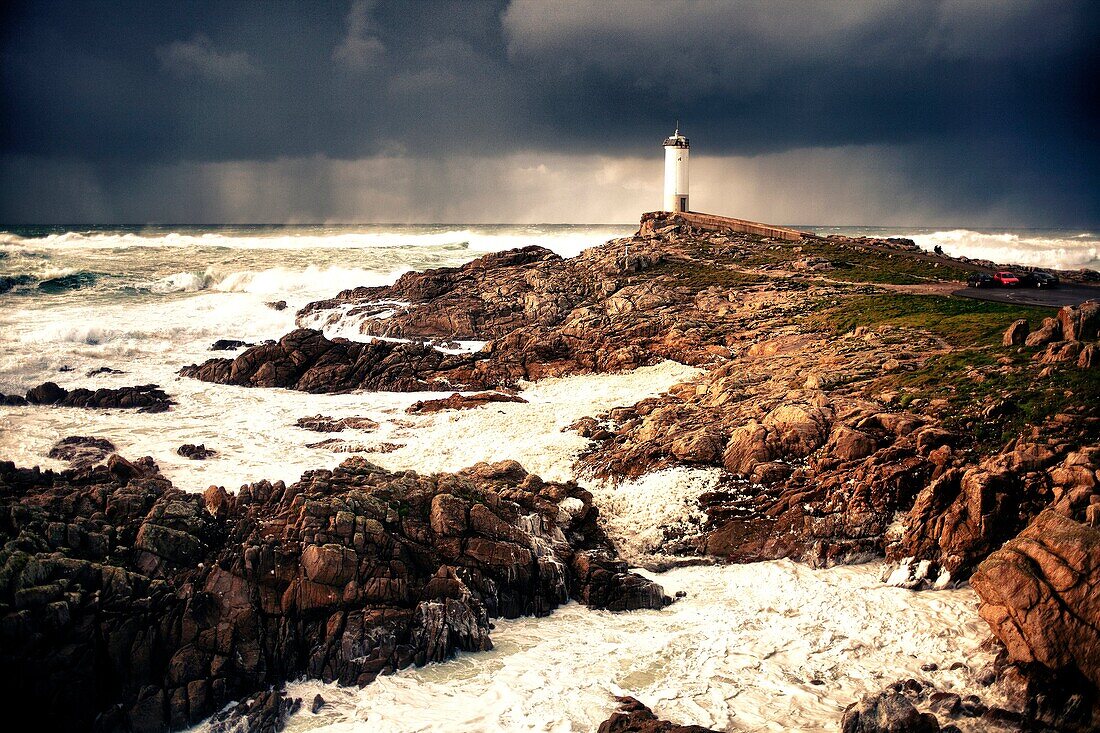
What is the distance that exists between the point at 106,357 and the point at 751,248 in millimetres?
41815

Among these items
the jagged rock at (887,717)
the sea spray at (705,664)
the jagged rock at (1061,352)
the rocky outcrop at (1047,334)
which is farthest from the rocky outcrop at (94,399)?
the rocky outcrop at (1047,334)

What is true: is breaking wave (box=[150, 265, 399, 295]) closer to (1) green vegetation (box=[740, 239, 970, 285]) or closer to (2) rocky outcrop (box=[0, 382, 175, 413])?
(2) rocky outcrop (box=[0, 382, 175, 413])

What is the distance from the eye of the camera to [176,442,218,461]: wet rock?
27009 millimetres

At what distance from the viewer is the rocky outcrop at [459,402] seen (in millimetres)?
34219

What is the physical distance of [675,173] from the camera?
66062mm

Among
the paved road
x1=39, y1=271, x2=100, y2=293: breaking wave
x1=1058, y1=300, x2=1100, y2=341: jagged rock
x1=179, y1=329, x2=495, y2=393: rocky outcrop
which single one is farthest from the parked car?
x1=39, y1=271, x2=100, y2=293: breaking wave

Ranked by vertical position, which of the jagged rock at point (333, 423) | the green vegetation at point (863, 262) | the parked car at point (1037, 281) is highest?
the green vegetation at point (863, 262)

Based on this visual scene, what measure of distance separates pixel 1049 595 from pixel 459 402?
2412cm

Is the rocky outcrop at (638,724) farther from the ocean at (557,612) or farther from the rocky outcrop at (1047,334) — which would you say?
the rocky outcrop at (1047,334)

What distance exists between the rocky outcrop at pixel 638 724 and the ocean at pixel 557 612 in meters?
0.50

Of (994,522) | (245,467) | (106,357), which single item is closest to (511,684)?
(994,522)

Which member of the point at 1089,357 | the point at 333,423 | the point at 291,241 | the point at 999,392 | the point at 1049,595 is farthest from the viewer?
the point at 291,241

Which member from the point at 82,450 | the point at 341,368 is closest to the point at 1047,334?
the point at 341,368

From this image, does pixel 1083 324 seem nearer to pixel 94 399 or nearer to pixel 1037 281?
pixel 1037 281
